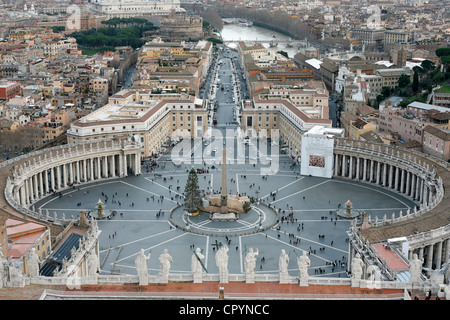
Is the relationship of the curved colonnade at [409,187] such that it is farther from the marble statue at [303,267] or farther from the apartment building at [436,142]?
the marble statue at [303,267]

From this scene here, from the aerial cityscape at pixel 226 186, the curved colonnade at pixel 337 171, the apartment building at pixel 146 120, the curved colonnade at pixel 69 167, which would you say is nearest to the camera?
the aerial cityscape at pixel 226 186

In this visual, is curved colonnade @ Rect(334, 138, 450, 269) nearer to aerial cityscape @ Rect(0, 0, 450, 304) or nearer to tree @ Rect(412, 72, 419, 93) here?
aerial cityscape @ Rect(0, 0, 450, 304)

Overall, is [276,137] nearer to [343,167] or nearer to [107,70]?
[343,167]

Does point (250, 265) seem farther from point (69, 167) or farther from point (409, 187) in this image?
point (69, 167)

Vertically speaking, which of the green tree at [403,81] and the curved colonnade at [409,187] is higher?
the green tree at [403,81]

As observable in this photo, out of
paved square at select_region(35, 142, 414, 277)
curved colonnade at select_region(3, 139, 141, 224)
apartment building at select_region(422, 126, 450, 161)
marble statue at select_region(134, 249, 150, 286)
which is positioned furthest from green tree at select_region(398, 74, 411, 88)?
marble statue at select_region(134, 249, 150, 286)

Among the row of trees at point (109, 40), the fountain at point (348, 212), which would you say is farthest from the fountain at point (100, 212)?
the row of trees at point (109, 40)
